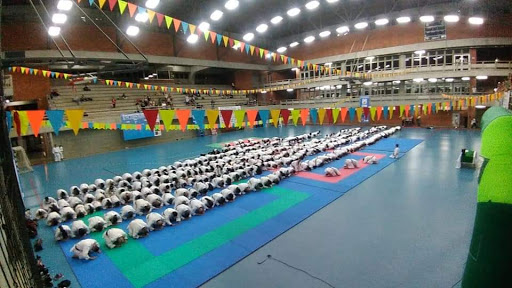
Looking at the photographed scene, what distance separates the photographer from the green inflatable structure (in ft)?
4.14

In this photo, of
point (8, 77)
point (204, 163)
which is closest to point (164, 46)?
point (8, 77)

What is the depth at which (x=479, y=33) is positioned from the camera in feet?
70.2

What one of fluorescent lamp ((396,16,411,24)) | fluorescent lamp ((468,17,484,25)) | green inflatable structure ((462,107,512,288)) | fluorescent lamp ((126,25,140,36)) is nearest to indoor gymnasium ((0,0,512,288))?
green inflatable structure ((462,107,512,288))

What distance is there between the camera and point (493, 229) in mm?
1290

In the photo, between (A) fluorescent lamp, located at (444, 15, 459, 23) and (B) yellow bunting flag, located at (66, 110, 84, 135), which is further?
(A) fluorescent lamp, located at (444, 15, 459, 23)

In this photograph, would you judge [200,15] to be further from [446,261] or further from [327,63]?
[446,261]

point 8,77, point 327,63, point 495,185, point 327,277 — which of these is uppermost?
point 327,63

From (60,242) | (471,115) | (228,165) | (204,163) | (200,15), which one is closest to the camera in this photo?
(60,242)

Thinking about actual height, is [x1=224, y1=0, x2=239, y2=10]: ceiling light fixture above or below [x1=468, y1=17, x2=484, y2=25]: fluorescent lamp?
above

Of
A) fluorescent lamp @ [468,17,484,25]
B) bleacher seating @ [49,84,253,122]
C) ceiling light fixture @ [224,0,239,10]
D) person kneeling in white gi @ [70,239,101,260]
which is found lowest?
person kneeling in white gi @ [70,239,101,260]

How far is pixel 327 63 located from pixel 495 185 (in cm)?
3007

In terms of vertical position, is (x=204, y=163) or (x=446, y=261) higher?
(x=204, y=163)

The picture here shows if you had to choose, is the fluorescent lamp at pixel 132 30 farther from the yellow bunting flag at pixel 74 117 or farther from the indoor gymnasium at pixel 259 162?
the yellow bunting flag at pixel 74 117

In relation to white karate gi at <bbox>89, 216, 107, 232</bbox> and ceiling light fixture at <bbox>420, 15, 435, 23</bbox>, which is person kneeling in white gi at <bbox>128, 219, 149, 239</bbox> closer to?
white karate gi at <bbox>89, 216, 107, 232</bbox>
